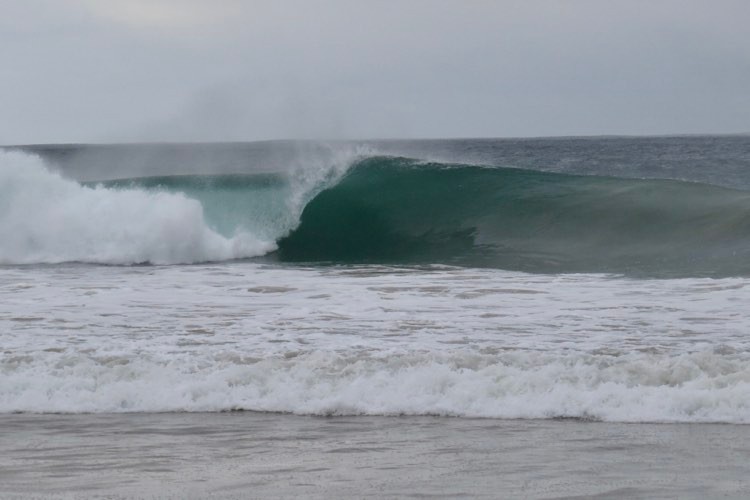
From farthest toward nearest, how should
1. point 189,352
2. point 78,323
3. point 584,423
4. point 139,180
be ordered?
point 139,180
point 78,323
point 189,352
point 584,423

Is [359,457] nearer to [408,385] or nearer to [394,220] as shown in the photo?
[408,385]

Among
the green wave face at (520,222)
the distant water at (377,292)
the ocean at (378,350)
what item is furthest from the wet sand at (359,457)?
the green wave face at (520,222)

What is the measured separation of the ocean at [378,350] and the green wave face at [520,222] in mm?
72

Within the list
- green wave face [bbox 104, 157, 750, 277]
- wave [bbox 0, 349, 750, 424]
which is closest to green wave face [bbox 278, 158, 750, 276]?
green wave face [bbox 104, 157, 750, 277]

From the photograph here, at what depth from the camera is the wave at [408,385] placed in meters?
5.41

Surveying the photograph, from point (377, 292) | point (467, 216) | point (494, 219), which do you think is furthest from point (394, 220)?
point (377, 292)

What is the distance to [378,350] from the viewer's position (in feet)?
21.7

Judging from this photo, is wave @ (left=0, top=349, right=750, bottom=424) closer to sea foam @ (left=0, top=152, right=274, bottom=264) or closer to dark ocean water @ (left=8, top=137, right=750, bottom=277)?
dark ocean water @ (left=8, top=137, right=750, bottom=277)

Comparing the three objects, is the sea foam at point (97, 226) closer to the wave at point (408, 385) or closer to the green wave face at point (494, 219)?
the green wave face at point (494, 219)

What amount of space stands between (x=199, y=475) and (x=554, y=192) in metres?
13.6

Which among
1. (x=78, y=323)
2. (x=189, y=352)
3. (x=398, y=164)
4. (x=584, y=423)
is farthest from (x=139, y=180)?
(x=584, y=423)

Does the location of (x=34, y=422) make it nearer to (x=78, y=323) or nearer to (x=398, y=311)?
(x=78, y=323)

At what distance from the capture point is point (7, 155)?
17359 millimetres

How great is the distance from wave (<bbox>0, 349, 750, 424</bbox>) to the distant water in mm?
14
